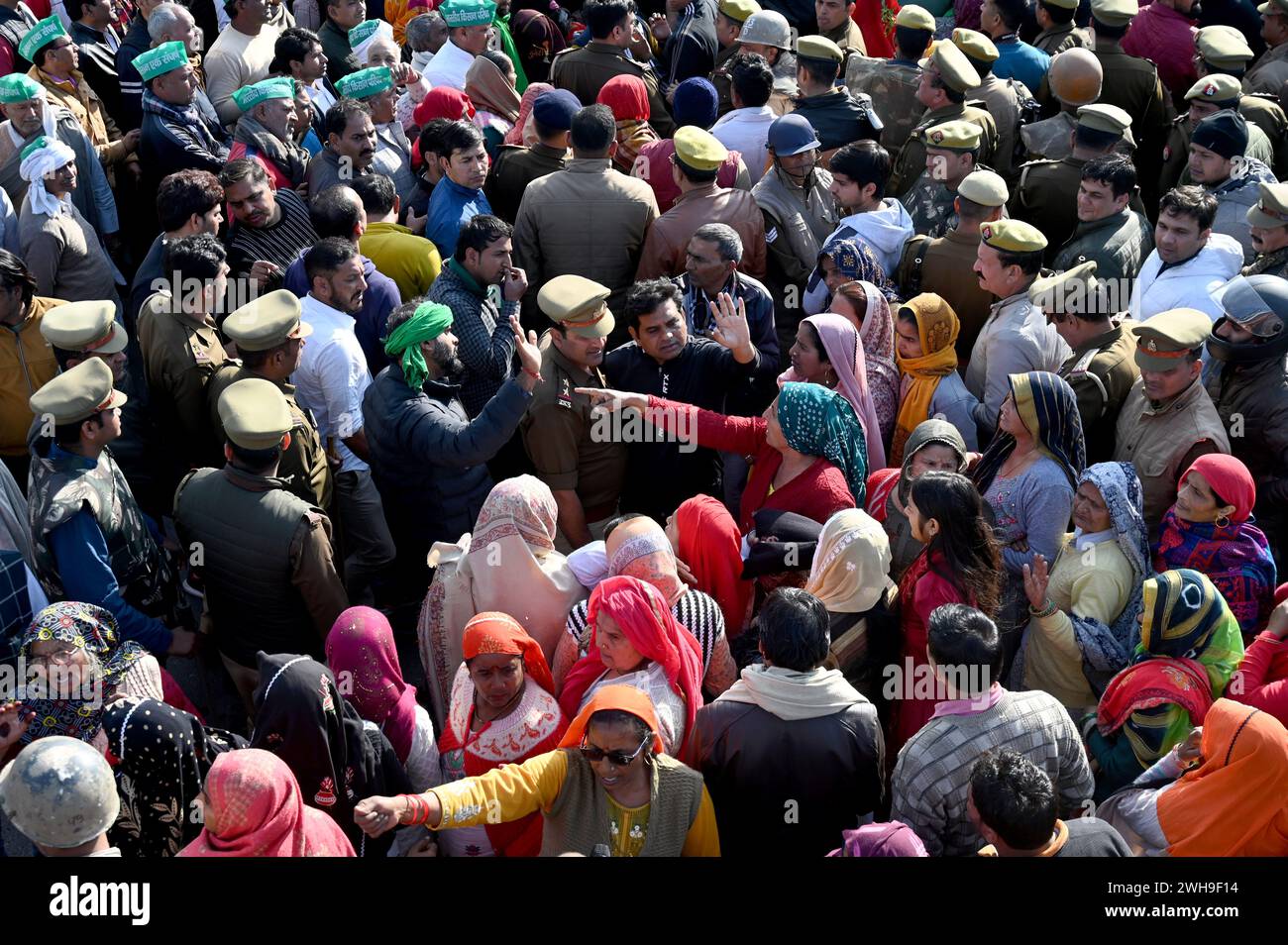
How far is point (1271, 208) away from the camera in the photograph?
599cm

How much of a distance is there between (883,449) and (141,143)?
13.5 ft

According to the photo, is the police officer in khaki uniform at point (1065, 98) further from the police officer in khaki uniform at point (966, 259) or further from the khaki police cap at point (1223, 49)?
the police officer in khaki uniform at point (966, 259)

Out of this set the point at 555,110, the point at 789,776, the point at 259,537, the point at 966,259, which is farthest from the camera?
the point at 555,110

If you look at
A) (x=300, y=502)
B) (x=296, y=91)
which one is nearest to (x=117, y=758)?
(x=300, y=502)

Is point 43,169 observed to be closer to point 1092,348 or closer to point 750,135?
point 750,135

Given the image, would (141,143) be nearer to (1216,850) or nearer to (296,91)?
(296,91)

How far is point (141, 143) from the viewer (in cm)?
691

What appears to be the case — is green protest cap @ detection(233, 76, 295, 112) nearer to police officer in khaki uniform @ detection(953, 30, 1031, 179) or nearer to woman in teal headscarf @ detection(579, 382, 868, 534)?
woman in teal headscarf @ detection(579, 382, 868, 534)

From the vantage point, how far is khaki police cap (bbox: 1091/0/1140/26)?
7.99 m

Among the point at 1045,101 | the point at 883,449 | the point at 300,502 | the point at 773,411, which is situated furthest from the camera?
the point at 1045,101

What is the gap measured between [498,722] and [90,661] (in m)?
1.21

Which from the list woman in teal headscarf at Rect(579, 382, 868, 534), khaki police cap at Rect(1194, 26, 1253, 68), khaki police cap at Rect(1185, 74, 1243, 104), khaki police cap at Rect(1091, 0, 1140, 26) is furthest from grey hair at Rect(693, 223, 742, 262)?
khaki police cap at Rect(1194, 26, 1253, 68)

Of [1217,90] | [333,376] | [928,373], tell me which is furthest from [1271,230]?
[333,376]

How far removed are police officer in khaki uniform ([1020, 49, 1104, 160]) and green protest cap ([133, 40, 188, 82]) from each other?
14.9ft
